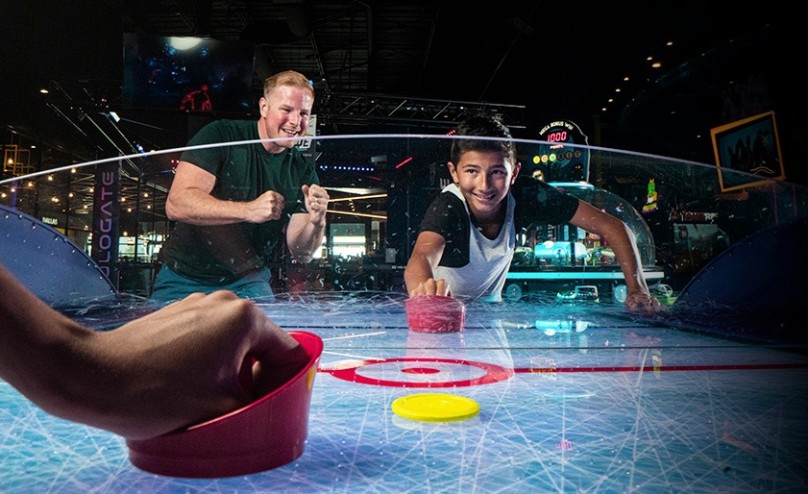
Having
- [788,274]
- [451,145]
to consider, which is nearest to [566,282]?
[788,274]

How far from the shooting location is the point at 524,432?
2.40ft

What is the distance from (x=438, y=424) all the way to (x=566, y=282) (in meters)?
2.11

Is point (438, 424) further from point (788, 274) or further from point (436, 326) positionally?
point (788, 274)

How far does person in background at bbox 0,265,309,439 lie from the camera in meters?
0.41

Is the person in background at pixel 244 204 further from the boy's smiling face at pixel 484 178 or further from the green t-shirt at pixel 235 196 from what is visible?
the boy's smiling face at pixel 484 178

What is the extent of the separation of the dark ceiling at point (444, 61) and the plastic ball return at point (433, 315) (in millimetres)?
2493

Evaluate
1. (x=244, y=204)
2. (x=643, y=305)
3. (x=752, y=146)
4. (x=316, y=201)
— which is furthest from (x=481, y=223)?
(x=752, y=146)

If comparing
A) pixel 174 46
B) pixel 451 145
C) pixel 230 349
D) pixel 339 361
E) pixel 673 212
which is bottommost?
pixel 339 361

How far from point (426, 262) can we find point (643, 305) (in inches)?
41.2

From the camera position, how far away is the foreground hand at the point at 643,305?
216 centimetres

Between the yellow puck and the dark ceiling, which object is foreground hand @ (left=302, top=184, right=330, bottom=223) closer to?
the yellow puck

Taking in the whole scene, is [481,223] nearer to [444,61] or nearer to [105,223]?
[105,223]

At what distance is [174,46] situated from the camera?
480cm

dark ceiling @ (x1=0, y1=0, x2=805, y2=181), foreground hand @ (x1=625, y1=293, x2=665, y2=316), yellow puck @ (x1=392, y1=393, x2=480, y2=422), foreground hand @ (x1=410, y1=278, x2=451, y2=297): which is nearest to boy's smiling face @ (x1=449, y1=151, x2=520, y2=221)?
foreground hand @ (x1=410, y1=278, x2=451, y2=297)
